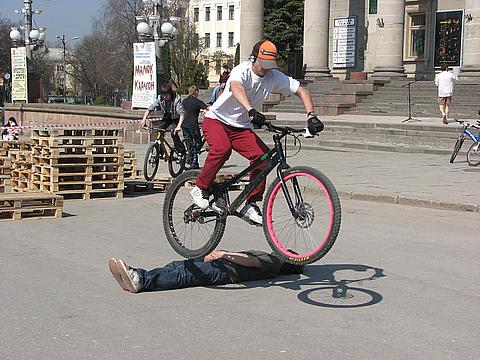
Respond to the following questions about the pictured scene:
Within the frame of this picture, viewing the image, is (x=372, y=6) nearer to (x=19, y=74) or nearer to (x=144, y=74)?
(x=144, y=74)

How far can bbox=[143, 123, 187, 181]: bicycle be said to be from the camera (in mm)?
15805

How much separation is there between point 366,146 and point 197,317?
1845cm

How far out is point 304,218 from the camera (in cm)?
619

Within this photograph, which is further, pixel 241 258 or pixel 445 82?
pixel 445 82

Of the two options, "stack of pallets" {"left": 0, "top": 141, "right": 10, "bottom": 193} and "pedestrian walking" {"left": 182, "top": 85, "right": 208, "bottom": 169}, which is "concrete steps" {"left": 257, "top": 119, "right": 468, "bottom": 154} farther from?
"stack of pallets" {"left": 0, "top": 141, "right": 10, "bottom": 193}

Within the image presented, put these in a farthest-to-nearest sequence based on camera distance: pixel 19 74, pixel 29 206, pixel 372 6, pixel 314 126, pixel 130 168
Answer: pixel 19 74
pixel 372 6
pixel 130 168
pixel 29 206
pixel 314 126

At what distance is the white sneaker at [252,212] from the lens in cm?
673

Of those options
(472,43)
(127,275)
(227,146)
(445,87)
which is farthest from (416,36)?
(127,275)

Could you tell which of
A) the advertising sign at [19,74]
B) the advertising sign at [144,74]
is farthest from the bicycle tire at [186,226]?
the advertising sign at [19,74]

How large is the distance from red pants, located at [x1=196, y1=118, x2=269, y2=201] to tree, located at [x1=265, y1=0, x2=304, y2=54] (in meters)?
53.6

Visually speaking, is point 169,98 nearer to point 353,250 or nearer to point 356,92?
point 353,250

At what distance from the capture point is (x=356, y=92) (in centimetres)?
3359

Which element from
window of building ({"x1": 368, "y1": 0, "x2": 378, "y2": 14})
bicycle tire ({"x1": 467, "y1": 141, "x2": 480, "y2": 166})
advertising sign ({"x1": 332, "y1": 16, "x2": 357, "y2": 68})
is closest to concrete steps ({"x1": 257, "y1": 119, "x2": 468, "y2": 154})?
bicycle tire ({"x1": 467, "y1": 141, "x2": 480, "y2": 166})

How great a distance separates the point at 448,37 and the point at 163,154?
26.5 metres
